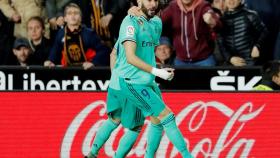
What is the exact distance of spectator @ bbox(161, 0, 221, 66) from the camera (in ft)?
35.9

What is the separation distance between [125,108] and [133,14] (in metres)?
1.00

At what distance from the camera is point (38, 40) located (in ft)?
37.8

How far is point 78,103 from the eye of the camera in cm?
970

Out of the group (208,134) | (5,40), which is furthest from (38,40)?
(208,134)

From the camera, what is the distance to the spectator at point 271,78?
10000mm

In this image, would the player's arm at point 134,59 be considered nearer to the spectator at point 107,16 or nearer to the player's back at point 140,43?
the player's back at point 140,43

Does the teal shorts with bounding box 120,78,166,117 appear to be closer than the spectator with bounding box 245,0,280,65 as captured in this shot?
Yes

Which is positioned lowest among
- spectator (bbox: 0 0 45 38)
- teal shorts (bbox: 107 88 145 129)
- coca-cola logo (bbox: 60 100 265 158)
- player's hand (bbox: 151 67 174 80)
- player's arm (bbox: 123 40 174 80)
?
coca-cola logo (bbox: 60 100 265 158)

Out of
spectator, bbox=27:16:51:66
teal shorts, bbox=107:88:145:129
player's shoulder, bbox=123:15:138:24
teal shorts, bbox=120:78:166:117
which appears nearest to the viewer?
player's shoulder, bbox=123:15:138:24

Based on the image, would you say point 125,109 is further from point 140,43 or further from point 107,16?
point 107,16

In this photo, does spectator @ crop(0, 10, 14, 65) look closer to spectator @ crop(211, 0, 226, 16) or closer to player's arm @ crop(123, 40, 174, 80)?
spectator @ crop(211, 0, 226, 16)

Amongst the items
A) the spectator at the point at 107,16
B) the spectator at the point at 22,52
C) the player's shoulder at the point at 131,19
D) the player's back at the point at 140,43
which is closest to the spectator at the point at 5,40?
the spectator at the point at 22,52

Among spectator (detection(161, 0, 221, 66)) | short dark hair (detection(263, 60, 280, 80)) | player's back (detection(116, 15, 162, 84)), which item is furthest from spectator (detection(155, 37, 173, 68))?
player's back (detection(116, 15, 162, 84))

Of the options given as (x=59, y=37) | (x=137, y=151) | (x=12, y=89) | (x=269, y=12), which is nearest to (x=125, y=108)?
(x=137, y=151)
